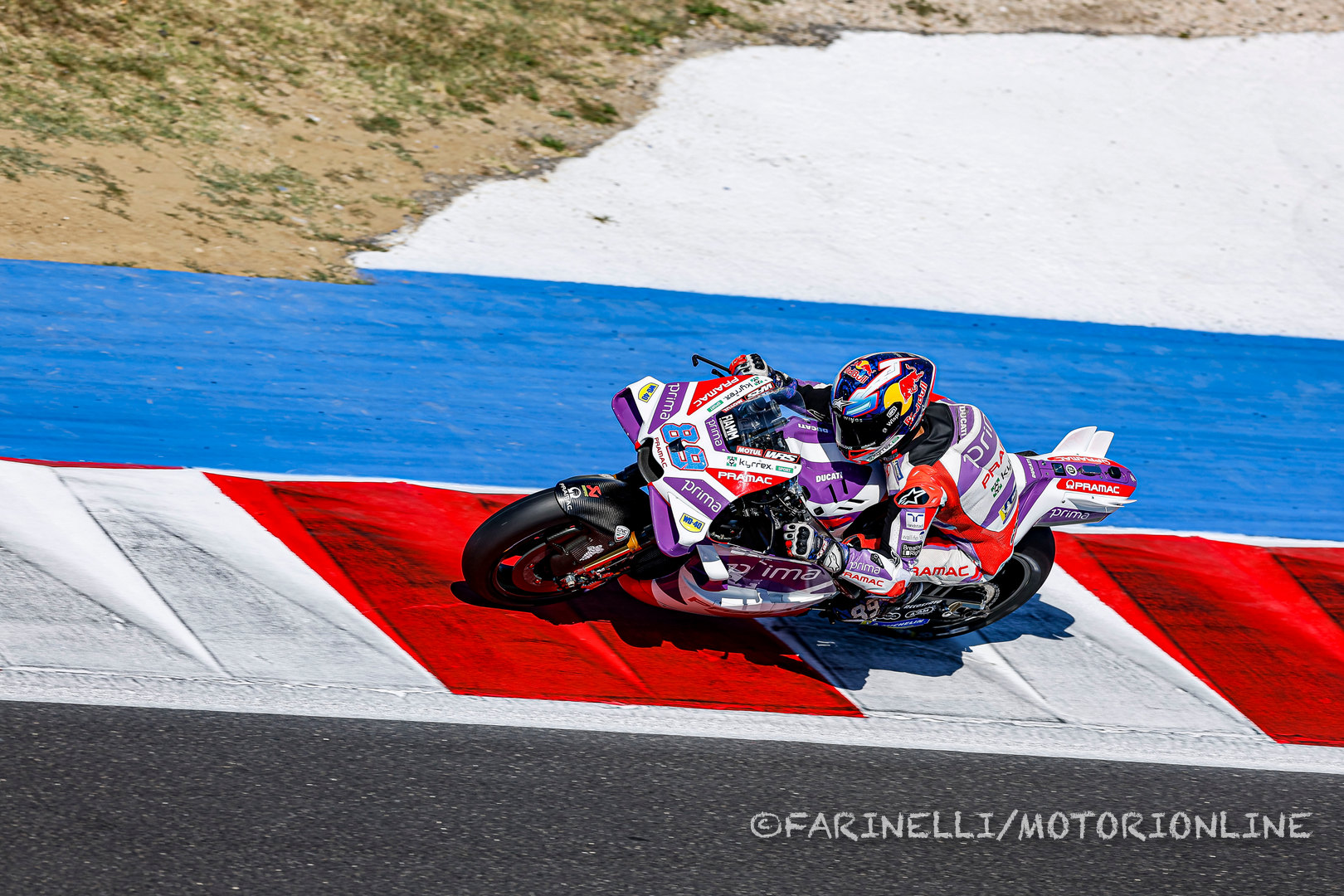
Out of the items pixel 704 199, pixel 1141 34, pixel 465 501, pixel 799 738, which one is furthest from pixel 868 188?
pixel 799 738

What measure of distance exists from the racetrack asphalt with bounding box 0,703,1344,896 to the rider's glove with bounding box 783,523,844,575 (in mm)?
817

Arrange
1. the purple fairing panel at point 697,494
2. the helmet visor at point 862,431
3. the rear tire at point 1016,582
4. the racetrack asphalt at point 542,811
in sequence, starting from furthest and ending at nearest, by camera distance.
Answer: the rear tire at point 1016,582
the helmet visor at point 862,431
the purple fairing panel at point 697,494
the racetrack asphalt at point 542,811

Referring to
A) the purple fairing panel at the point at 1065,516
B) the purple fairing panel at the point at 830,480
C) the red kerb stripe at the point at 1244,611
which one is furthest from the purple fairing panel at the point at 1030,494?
the red kerb stripe at the point at 1244,611

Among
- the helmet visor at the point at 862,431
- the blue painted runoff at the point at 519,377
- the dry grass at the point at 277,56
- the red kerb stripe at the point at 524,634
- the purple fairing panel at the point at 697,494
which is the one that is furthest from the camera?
the dry grass at the point at 277,56

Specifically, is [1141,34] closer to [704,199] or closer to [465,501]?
[704,199]

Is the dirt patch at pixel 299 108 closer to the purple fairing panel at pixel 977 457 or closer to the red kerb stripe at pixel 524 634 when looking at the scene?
the red kerb stripe at pixel 524 634

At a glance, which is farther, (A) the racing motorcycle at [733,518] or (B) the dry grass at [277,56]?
(B) the dry grass at [277,56]

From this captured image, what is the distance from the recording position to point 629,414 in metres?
5.58

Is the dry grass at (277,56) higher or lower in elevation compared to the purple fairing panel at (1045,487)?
higher

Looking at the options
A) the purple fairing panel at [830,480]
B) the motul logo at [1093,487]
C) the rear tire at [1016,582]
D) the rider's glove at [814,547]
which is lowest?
the rear tire at [1016,582]

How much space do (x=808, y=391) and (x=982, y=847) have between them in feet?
7.02

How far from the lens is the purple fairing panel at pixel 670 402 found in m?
5.45

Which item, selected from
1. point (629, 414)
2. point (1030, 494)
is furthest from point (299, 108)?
point (1030, 494)

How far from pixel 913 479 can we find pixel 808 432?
1.73ft
